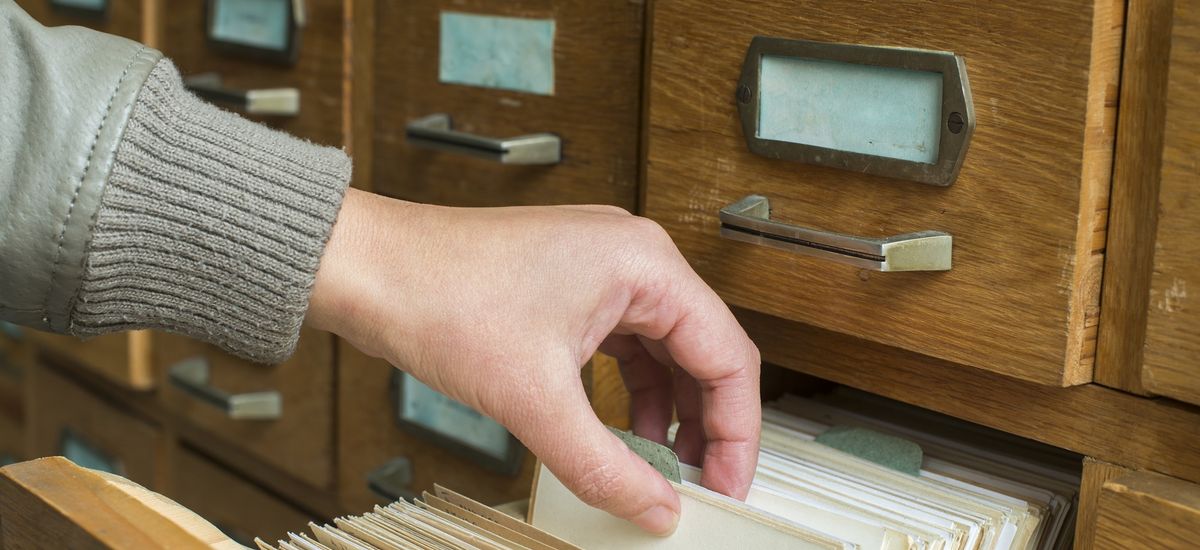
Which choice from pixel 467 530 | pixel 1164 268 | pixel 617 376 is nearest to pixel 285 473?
pixel 617 376

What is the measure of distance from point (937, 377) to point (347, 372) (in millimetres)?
570

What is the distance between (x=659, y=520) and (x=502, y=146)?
332 millimetres

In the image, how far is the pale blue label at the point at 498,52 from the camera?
2.69ft

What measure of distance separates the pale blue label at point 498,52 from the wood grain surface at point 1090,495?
16.8 inches

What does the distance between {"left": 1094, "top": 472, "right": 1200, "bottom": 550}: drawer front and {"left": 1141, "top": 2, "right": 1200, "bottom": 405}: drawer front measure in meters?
0.04

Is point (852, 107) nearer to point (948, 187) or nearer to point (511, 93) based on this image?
point (948, 187)

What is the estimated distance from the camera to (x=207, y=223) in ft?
2.02

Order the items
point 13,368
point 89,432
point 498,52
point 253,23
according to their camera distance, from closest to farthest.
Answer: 1. point 498,52
2. point 253,23
3. point 89,432
4. point 13,368

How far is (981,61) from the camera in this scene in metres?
0.53

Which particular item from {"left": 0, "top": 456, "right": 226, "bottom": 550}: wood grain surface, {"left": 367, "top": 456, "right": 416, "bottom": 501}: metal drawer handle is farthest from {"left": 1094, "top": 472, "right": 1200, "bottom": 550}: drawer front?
{"left": 367, "top": 456, "right": 416, "bottom": 501}: metal drawer handle

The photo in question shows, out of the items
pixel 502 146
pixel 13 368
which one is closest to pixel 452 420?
pixel 502 146

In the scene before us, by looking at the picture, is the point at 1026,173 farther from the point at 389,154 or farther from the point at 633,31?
the point at 389,154

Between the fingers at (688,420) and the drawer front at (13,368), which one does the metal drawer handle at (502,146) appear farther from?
the drawer front at (13,368)

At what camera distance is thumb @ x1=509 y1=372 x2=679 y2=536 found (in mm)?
538
